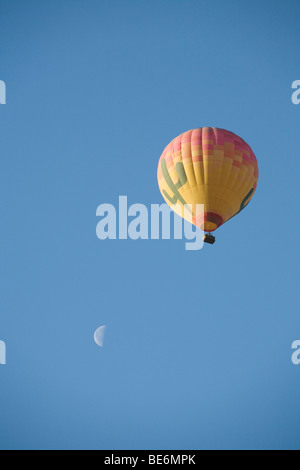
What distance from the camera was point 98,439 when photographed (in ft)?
134

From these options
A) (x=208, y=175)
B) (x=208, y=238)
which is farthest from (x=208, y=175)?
(x=208, y=238)

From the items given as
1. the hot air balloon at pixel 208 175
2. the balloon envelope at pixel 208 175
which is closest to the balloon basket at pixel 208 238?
the hot air balloon at pixel 208 175

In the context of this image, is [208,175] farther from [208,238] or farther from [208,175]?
[208,238]

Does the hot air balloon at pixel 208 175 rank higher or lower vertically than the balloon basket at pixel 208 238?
higher

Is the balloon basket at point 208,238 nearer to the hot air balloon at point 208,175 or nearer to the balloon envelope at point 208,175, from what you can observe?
the hot air balloon at point 208,175

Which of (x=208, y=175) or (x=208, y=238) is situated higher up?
(x=208, y=175)

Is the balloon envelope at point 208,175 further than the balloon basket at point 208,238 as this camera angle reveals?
No

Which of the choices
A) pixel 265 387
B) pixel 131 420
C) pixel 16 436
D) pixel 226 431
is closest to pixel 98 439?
pixel 131 420

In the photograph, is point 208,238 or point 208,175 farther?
point 208,238

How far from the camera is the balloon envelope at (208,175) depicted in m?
19.5

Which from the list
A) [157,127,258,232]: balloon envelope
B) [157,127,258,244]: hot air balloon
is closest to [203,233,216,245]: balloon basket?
[157,127,258,244]: hot air balloon

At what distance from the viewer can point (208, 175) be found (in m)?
19.4
